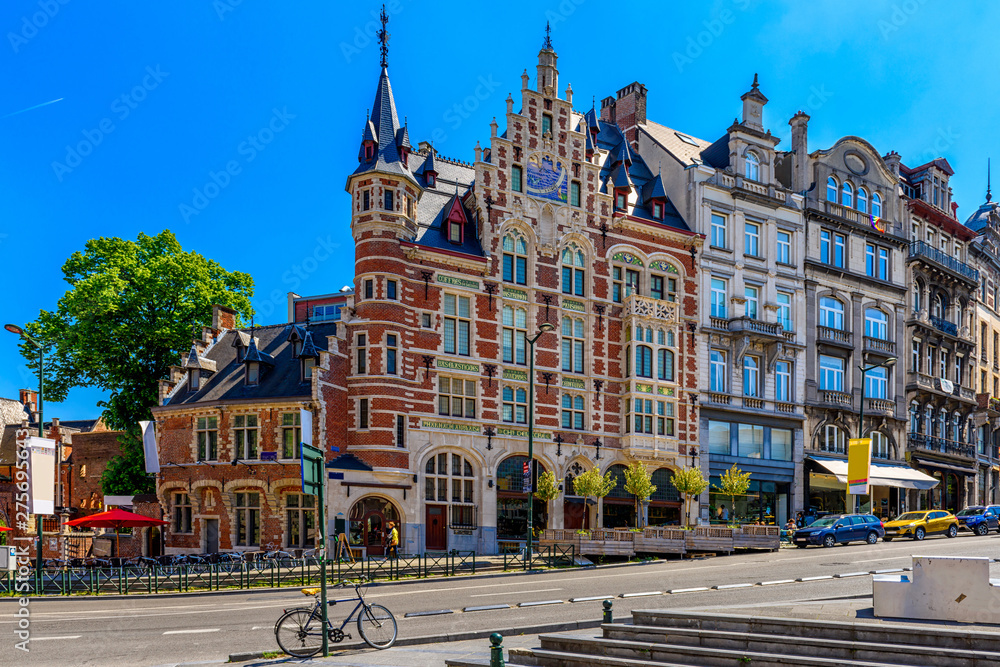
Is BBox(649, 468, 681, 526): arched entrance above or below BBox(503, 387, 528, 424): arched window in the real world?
below

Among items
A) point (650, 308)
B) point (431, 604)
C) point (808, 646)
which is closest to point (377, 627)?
point (431, 604)

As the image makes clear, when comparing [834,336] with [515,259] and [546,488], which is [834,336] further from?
[546,488]

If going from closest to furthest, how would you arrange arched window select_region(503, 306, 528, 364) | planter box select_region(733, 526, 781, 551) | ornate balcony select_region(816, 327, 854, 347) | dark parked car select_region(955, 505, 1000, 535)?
planter box select_region(733, 526, 781, 551), arched window select_region(503, 306, 528, 364), dark parked car select_region(955, 505, 1000, 535), ornate balcony select_region(816, 327, 854, 347)

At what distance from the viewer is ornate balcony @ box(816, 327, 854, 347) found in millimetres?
50812

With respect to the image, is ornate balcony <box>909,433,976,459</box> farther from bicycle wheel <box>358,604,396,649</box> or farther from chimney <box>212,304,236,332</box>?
bicycle wheel <box>358,604,396,649</box>

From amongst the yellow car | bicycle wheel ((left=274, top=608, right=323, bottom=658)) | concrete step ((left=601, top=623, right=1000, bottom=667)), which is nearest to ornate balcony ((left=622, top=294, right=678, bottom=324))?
the yellow car

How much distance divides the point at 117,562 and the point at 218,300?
598 inches

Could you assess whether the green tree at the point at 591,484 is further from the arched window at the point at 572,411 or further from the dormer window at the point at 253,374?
the dormer window at the point at 253,374

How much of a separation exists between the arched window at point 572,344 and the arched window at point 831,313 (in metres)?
15.5

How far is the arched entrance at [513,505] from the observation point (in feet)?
132

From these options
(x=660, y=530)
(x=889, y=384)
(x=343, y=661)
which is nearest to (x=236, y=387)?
(x=660, y=530)

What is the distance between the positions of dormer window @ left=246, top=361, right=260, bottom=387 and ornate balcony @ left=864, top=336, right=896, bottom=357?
1270 inches

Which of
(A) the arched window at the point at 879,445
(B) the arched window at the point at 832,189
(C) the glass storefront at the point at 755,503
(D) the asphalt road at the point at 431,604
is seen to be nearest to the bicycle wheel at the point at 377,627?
(D) the asphalt road at the point at 431,604

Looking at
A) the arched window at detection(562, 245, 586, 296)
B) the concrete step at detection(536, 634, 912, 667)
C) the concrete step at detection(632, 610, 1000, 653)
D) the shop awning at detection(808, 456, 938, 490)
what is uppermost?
the arched window at detection(562, 245, 586, 296)
